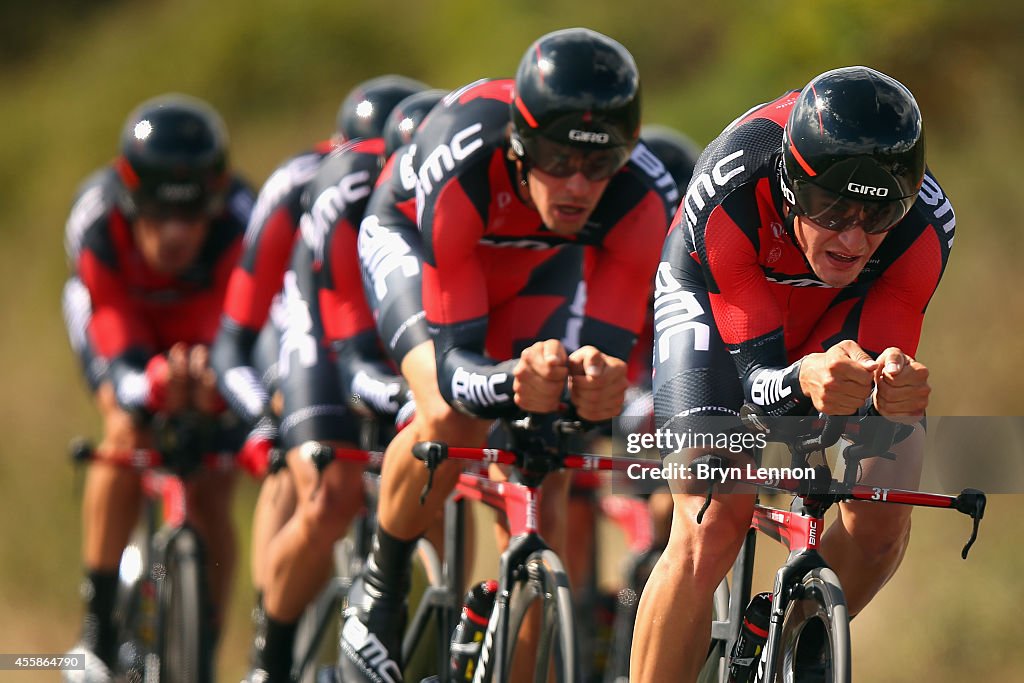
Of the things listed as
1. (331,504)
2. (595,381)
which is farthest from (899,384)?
(331,504)

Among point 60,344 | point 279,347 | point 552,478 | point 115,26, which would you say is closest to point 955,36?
point 279,347

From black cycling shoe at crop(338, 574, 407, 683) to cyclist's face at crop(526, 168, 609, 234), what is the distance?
148cm

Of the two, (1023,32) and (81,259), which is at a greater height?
(1023,32)

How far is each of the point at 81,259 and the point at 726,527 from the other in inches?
184

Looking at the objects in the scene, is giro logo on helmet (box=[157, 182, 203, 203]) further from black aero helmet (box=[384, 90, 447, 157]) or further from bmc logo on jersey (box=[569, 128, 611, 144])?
bmc logo on jersey (box=[569, 128, 611, 144])

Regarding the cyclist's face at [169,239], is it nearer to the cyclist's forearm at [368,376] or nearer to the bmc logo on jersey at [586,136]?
the cyclist's forearm at [368,376]

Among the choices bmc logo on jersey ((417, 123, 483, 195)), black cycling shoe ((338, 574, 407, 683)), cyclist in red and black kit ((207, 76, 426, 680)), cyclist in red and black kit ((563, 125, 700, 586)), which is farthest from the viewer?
cyclist in red and black kit ((563, 125, 700, 586))

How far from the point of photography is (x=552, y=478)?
521 cm

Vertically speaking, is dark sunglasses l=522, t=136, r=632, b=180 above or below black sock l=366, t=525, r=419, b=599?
above

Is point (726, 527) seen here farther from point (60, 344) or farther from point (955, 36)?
point (60, 344)

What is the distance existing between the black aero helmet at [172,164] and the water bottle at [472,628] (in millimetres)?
3594

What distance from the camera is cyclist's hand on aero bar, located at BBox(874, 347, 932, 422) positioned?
3.78 m

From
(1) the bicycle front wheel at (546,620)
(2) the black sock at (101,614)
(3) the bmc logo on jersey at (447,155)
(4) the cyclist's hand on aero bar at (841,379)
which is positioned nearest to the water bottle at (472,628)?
(1) the bicycle front wheel at (546,620)

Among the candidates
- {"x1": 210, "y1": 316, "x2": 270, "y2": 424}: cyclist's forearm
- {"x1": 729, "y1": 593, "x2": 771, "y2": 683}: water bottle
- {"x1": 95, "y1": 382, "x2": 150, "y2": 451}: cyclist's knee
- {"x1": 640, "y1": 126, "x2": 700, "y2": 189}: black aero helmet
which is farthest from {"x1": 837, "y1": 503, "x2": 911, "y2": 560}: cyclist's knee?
{"x1": 95, "y1": 382, "x2": 150, "y2": 451}: cyclist's knee
